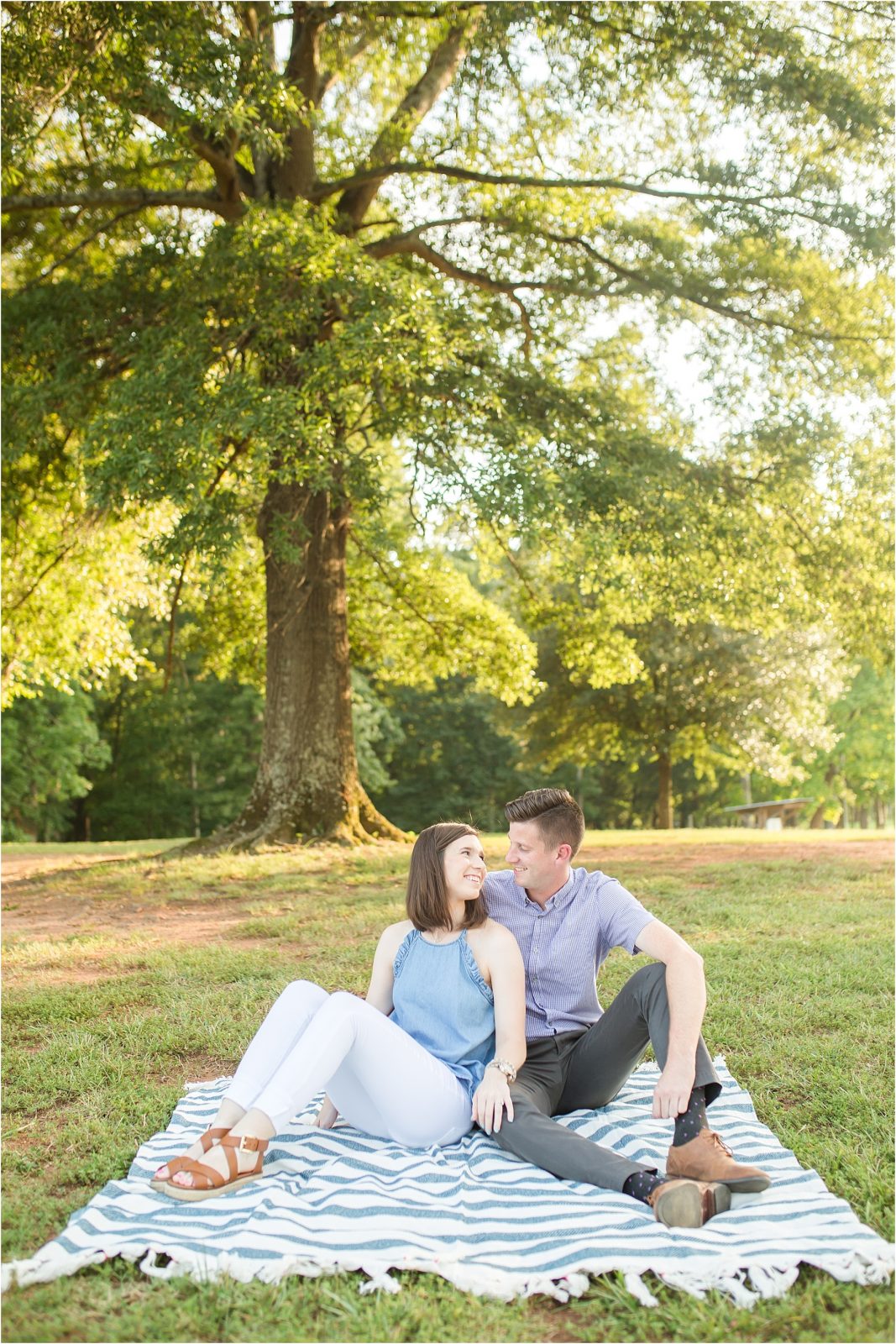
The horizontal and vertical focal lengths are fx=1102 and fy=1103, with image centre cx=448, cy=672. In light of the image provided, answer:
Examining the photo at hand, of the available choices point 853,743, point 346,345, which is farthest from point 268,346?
point 853,743

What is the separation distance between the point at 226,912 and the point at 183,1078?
4.32m

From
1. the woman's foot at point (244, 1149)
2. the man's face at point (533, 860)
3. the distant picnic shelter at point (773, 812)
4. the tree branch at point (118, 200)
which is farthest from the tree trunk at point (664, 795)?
the woman's foot at point (244, 1149)

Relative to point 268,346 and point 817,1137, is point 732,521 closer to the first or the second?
point 268,346

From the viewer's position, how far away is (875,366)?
13055 millimetres

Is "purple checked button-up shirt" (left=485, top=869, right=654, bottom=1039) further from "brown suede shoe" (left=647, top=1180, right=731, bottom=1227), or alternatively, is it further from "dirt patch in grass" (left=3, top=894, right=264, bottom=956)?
"dirt patch in grass" (left=3, top=894, right=264, bottom=956)

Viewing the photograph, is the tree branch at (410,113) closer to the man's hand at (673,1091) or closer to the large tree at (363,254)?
the large tree at (363,254)

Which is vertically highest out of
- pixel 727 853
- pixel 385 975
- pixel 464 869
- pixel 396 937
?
pixel 464 869

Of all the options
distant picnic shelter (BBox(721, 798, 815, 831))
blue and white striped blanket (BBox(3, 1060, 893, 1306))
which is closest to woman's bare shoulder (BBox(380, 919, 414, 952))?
blue and white striped blanket (BBox(3, 1060, 893, 1306))

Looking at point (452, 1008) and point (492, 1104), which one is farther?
point (452, 1008)

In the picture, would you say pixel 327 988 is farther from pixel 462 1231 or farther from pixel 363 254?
pixel 363 254

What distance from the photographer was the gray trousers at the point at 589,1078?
3.63 metres

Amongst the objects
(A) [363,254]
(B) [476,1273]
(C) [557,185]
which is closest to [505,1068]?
(B) [476,1273]

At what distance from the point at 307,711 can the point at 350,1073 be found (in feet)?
30.4

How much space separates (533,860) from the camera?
4.26 meters
